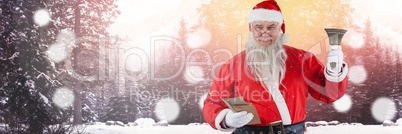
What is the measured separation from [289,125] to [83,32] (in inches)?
93.6

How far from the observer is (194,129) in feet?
13.0

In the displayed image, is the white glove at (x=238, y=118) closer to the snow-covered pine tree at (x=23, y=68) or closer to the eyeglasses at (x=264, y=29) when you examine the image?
the eyeglasses at (x=264, y=29)

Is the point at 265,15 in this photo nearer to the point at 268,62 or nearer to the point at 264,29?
the point at 264,29

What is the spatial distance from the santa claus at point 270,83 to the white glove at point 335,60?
4 cm

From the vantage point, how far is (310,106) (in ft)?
12.6

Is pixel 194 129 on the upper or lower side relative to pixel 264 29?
lower

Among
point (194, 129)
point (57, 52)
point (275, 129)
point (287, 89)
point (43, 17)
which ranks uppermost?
point (43, 17)

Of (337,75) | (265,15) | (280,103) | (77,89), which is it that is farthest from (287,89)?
(77,89)

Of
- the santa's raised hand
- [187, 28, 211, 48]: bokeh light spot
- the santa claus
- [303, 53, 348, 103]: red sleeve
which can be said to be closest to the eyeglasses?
the santa claus

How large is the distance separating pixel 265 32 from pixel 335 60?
0.52m

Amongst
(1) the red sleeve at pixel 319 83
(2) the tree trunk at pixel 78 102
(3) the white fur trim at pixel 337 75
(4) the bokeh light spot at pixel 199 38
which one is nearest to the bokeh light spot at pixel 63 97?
(2) the tree trunk at pixel 78 102

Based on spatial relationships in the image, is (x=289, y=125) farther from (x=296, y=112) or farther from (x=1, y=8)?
(x=1, y=8)

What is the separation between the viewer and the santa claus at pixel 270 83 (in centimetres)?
280

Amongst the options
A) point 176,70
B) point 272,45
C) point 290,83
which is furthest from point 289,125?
point 176,70
